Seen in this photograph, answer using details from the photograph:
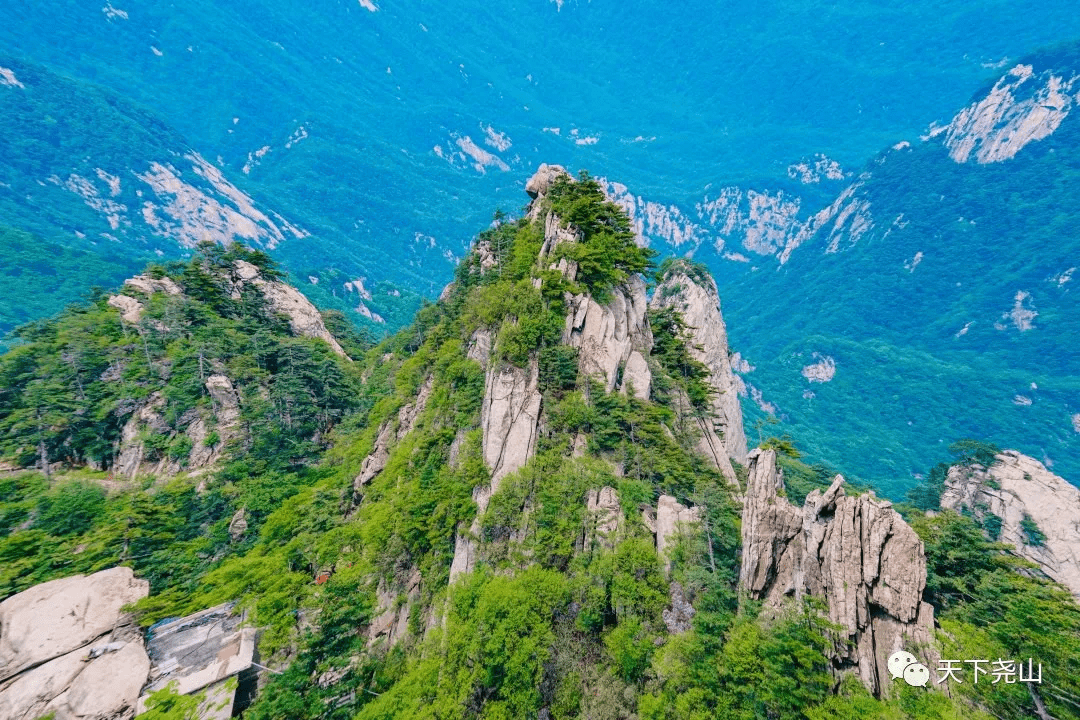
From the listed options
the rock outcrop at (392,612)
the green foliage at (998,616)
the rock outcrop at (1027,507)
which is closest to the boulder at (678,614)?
the green foliage at (998,616)

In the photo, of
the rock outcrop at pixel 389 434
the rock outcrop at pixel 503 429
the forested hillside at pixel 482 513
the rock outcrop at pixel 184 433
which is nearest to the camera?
the forested hillside at pixel 482 513

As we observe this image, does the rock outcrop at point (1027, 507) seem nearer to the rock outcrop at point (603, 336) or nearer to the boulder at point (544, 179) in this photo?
the rock outcrop at point (603, 336)

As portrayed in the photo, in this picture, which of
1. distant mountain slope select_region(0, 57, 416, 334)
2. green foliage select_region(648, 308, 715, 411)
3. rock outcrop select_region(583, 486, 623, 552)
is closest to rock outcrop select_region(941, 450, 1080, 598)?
green foliage select_region(648, 308, 715, 411)

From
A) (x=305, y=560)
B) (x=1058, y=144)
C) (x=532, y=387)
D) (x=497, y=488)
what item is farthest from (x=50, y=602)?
(x=1058, y=144)

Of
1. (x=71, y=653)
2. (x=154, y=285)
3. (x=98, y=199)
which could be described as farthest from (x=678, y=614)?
(x=98, y=199)

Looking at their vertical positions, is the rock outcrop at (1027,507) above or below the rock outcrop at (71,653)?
above

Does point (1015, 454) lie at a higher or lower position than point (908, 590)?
higher

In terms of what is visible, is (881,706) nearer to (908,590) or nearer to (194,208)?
(908,590)

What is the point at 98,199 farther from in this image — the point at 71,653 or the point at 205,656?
→ the point at 205,656
